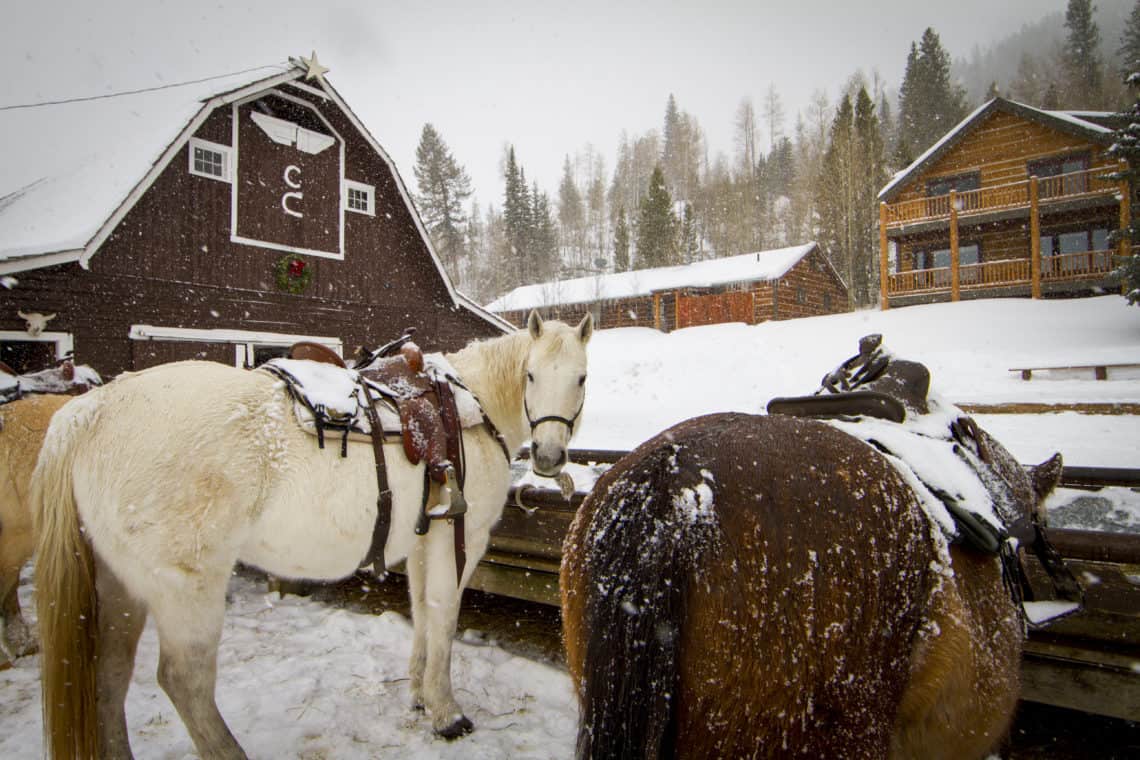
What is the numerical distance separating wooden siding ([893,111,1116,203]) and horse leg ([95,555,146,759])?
26.5m

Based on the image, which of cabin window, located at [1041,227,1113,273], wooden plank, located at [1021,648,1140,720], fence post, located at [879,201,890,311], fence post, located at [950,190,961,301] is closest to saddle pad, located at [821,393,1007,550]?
wooden plank, located at [1021,648,1140,720]

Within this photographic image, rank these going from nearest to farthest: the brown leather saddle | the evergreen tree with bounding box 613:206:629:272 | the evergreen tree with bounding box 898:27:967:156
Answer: the brown leather saddle, the evergreen tree with bounding box 613:206:629:272, the evergreen tree with bounding box 898:27:967:156

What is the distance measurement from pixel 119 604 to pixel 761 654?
2.46 m

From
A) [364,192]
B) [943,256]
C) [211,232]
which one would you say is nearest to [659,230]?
[943,256]

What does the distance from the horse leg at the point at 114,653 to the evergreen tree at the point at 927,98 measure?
49.0 m

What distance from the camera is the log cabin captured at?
17688 mm

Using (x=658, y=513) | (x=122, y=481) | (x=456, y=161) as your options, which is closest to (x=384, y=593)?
(x=122, y=481)

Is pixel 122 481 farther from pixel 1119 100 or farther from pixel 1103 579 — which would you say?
pixel 1119 100

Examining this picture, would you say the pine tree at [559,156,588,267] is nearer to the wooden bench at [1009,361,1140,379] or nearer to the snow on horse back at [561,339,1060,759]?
the wooden bench at [1009,361,1140,379]

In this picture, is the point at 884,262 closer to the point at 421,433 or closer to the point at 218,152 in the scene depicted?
the point at 218,152

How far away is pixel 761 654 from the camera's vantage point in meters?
1.03

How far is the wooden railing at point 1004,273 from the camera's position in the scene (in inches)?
687

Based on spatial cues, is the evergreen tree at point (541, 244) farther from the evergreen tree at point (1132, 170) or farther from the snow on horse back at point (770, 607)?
the snow on horse back at point (770, 607)

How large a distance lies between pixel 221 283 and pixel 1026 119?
84.5ft
